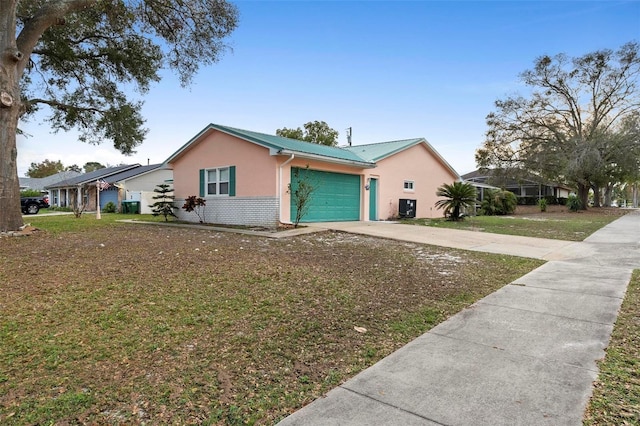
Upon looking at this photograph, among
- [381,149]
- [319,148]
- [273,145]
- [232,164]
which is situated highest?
[381,149]

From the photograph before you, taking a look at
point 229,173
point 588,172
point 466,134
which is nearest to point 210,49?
point 229,173

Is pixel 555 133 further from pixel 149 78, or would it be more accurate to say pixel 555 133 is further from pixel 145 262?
pixel 145 262

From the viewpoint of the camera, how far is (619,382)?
273cm


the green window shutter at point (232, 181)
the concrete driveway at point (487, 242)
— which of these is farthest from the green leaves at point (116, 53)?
the concrete driveway at point (487, 242)

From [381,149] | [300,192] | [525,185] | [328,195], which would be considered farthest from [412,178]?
[525,185]

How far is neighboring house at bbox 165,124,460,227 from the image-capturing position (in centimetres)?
1287

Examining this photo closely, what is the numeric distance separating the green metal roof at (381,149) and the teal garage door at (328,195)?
1.78 metres

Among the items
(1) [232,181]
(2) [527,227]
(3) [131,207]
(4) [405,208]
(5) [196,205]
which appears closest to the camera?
(1) [232,181]

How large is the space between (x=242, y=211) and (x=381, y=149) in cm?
840

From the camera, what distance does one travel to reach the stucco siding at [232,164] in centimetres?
1291

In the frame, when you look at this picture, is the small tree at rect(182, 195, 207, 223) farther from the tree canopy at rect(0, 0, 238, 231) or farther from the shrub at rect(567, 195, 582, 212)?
the shrub at rect(567, 195, 582, 212)

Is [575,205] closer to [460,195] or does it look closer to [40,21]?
[460,195]

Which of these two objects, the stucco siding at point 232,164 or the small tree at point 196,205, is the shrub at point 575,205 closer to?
the stucco siding at point 232,164

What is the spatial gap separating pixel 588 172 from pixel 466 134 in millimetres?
11708
